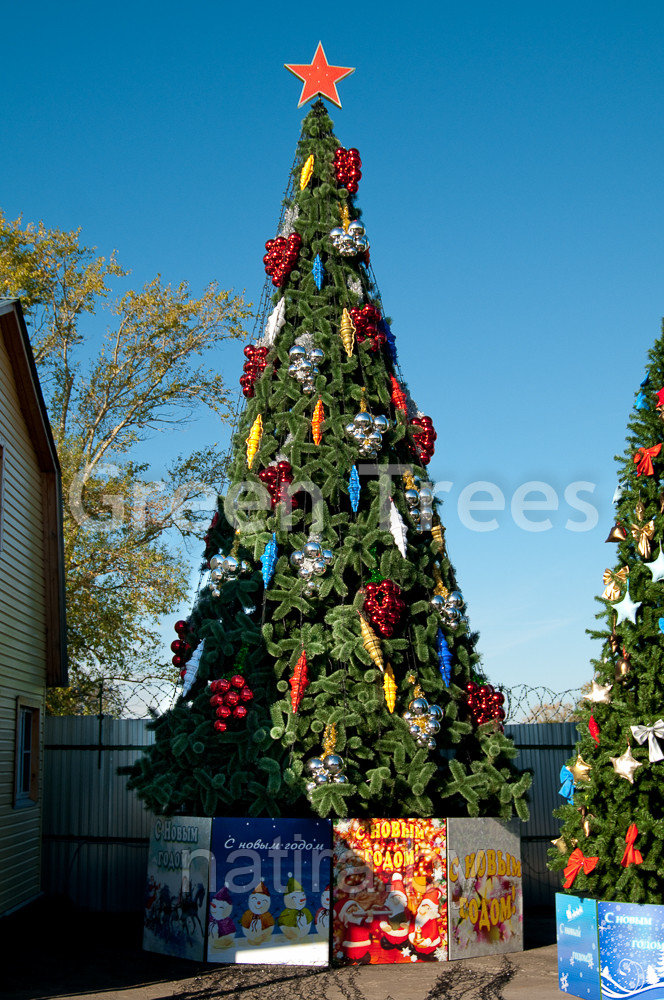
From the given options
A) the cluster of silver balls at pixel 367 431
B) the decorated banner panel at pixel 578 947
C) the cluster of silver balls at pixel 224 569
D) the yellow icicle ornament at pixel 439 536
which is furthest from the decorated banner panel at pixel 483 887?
the cluster of silver balls at pixel 367 431

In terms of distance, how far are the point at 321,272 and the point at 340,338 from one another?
815mm

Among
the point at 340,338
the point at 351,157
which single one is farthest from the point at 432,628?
the point at 351,157

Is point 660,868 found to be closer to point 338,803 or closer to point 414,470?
point 338,803

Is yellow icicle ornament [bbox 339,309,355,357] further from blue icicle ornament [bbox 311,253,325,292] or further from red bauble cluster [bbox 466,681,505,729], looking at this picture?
red bauble cluster [bbox 466,681,505,729]

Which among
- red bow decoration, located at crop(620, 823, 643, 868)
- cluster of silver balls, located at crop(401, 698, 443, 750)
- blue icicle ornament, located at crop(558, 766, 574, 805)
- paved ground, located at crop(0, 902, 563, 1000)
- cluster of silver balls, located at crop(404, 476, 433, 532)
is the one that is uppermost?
cluster of silver balls, located at crop(404, 476, 433, 532)

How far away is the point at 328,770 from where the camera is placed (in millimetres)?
8172

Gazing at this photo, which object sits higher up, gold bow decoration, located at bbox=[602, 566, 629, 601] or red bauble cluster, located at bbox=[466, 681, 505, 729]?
gold bow decoration, located at bbox=[602, 566, 629, 601]

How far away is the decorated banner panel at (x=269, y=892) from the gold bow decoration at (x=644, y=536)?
12.2 ft

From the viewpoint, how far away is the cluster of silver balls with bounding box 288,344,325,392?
9500mm

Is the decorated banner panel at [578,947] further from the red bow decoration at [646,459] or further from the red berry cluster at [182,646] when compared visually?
the red berry cluster at [182,646]

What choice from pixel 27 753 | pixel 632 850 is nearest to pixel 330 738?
pixel 632 850

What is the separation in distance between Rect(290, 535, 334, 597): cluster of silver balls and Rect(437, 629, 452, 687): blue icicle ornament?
1.35 meters

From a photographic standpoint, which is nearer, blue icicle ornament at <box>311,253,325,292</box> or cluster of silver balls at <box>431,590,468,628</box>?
cluster of silver balls at <box>431,590,468,628</box>

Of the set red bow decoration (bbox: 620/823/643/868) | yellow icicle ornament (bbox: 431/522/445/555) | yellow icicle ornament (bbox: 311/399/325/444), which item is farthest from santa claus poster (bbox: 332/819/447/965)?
yellow icicle ornament (bbox: 311/399/325/444)
